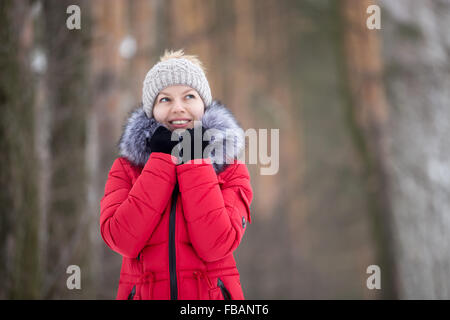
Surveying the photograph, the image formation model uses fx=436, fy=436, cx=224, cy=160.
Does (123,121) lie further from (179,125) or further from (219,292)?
(219,292)

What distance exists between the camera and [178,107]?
1.50m

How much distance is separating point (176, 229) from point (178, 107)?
414 millimetres

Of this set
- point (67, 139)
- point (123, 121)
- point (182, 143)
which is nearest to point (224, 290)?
point (182, 143)

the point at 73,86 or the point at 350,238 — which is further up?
the point at 73,86

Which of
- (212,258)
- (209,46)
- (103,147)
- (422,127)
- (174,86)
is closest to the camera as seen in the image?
(212,258)

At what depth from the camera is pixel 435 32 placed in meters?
4.71

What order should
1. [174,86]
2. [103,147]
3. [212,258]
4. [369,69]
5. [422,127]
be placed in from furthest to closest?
[103,147]
[369,69]
[422,127]
[174,86]
[212,258]

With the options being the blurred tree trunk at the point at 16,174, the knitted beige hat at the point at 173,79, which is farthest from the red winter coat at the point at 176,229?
the blurred tree trunk at the point at 16,174

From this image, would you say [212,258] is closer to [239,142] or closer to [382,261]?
[239,142]

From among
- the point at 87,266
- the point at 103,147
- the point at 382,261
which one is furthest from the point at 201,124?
the point at 103,147

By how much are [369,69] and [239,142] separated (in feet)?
13.1

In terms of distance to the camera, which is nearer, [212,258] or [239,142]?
[212,258]

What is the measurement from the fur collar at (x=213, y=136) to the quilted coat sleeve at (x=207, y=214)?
81mm

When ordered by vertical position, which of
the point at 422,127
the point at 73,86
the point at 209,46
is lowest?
the point at 422,127
